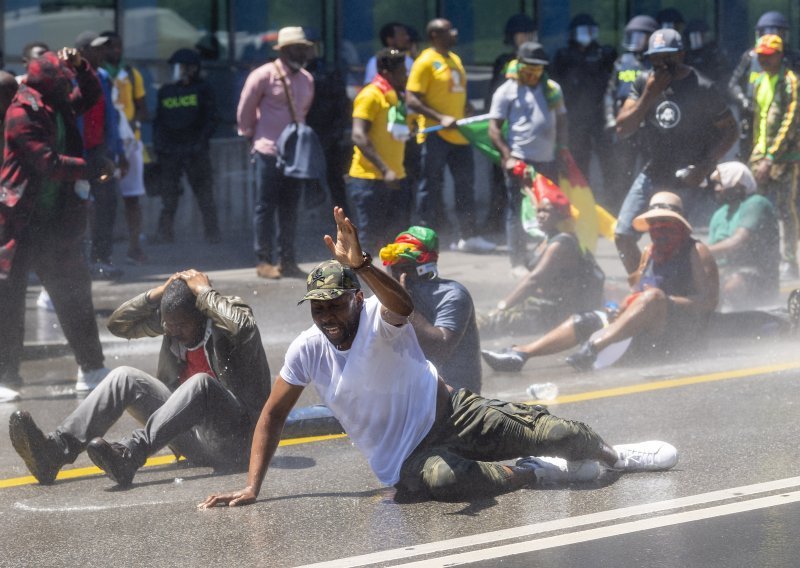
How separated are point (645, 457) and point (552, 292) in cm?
382

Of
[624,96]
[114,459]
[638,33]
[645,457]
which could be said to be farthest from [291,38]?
[645,457]

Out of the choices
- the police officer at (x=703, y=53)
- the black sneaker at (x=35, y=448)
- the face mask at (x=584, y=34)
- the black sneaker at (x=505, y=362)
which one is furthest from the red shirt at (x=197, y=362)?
the police officer at (x=703, y=53)

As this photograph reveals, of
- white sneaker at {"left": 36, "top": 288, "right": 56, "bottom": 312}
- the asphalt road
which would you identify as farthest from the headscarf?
white sneaker at {"left": 36, "top": 288, "right": 56, "bottom": 312}

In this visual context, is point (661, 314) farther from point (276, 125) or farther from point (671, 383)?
point (276, 125)

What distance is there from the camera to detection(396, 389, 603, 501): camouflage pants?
624cm

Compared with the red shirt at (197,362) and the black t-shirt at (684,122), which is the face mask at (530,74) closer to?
the black t-shirt at (684,122)

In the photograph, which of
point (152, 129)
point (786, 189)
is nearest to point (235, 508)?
point (786, 189)

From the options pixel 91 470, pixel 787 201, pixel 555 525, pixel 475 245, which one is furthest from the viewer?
pixel 475 245

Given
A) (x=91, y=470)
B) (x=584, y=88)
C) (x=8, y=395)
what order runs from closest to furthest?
(x=91, y=470), (x=8, y=395), (x=584, y=88)

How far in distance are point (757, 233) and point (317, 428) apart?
14.1 feet

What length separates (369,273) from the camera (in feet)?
18.6

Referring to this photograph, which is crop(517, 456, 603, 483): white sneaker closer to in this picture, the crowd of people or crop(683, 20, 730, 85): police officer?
the crowd of people

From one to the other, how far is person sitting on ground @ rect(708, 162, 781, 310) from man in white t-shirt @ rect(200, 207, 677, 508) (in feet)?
14.8

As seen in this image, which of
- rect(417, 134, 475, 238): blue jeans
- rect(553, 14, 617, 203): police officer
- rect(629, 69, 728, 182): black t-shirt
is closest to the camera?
rect(629, 69, 728, 182): black t-shirt
